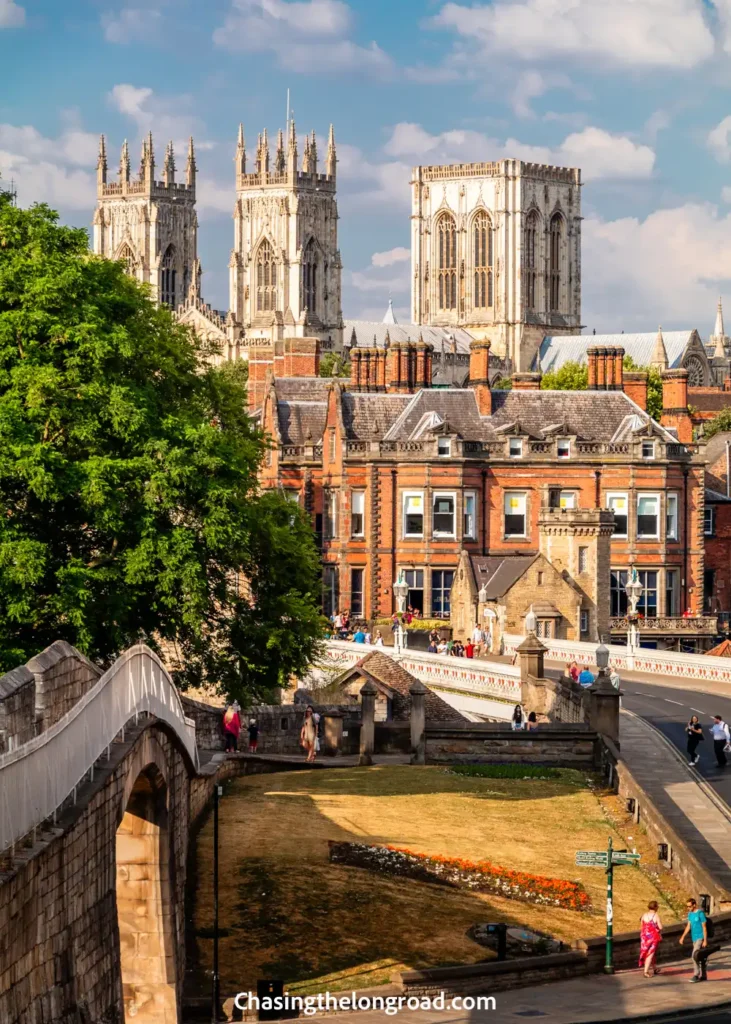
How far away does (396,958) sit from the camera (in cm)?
3195

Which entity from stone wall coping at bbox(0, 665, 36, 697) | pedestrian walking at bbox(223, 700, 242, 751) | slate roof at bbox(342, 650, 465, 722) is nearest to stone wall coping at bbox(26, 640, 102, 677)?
stone wall coping at bbox(0, 665, 36, 697)

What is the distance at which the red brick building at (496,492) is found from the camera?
88.3 metres

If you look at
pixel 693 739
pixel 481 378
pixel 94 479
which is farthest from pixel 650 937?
pixel 481 378

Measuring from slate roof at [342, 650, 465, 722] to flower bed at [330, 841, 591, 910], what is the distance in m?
18.6

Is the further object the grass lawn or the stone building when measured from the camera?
the stone building

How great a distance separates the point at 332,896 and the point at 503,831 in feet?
25.1

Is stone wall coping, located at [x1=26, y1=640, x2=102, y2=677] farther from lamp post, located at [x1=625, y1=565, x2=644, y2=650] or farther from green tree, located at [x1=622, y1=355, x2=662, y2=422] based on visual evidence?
green tree, located at [x1=622, y1=355, x2=662, y2=422]

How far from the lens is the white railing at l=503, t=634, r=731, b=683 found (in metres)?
67.4

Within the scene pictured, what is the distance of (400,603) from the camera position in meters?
80.6

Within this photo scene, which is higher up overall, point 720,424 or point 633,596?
point 720,424

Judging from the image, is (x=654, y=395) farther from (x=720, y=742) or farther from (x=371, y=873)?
(x=371, y=873)

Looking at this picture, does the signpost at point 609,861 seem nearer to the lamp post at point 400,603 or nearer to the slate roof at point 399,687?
the slate roof at point 399,687

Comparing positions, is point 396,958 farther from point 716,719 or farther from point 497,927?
point 716,719

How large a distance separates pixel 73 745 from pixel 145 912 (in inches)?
327
